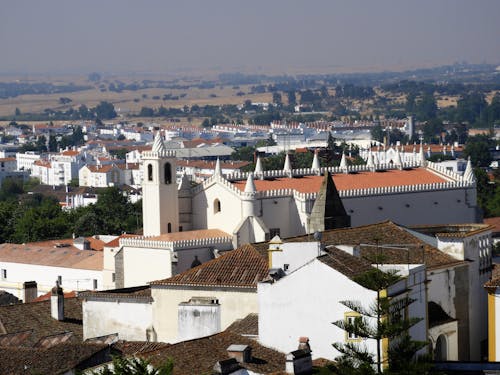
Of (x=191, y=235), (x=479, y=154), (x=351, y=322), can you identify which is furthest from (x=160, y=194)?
(x=479, y=154)

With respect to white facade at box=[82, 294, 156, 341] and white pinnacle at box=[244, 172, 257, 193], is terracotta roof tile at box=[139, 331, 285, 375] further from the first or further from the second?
white pinnacle at box=[244, 172, 257, 193]

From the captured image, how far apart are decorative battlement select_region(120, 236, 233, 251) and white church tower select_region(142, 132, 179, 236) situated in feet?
6.84

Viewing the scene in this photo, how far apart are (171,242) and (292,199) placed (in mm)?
5738

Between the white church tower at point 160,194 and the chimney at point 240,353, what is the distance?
103 ft

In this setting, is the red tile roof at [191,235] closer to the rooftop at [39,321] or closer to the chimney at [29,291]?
the chimney at [29,291]

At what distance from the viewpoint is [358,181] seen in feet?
223

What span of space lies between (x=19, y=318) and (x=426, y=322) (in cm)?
1234

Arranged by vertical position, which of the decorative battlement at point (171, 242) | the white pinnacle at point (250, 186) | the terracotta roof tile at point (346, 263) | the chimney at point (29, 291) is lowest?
the chimney at point (29, 291)

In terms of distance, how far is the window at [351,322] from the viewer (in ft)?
102

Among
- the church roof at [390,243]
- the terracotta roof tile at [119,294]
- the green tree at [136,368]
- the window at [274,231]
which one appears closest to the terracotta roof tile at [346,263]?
the church roof at [390,243]

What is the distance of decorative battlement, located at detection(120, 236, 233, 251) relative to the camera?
60.6m

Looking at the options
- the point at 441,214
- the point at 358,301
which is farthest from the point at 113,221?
the point at 358,301

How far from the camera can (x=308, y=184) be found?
219 feet

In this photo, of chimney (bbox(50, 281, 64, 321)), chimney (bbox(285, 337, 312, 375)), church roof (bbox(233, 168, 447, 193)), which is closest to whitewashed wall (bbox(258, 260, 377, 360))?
chimney (bbox(285, 337, 312, 375))
